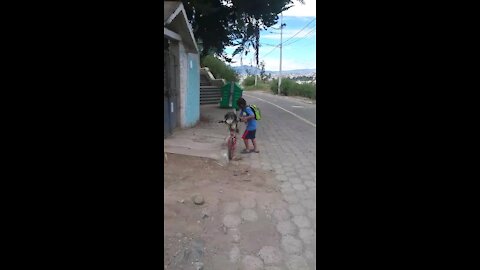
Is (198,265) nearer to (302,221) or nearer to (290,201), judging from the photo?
(302,221)

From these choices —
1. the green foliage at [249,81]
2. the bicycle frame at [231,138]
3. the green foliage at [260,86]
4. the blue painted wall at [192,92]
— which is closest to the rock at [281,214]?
the bicycle frame at [231,138]

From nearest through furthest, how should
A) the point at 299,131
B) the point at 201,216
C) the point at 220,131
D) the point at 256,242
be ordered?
the point at 256,242 < the point at 201,216 < the point at 220,131 < the point at 299,131

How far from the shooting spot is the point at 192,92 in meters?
9.38

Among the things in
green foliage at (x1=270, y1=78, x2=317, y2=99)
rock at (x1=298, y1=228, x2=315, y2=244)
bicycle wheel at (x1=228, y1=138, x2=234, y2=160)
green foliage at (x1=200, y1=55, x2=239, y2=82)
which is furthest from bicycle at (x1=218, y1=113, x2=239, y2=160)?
green foliage at (x1=270, y1=78, x2=317, y2=99)

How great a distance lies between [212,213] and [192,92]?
6198mm

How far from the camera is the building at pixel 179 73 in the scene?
24.1 ft

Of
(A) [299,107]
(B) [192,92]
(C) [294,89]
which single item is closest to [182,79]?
(B) [192,92]

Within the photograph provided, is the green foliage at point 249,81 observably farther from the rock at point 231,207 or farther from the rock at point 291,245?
the rock at point 291,245

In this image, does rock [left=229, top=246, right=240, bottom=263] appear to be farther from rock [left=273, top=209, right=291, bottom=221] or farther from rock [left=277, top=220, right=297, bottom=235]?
rock [left=273, top=209, right=291, bottom=221]

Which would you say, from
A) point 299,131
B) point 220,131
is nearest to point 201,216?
point 220,131
